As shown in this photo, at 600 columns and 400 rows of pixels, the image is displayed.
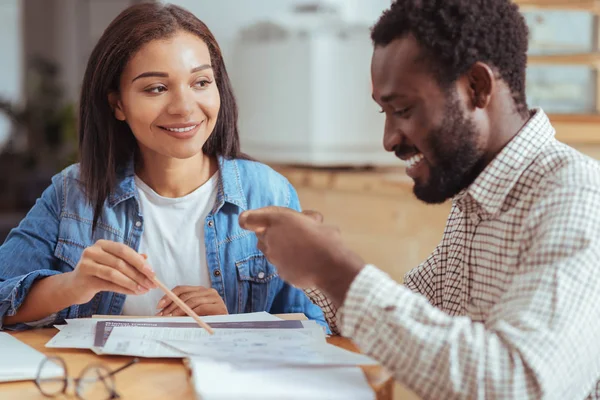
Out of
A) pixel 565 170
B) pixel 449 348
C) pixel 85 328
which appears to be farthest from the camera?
pixel 85 328

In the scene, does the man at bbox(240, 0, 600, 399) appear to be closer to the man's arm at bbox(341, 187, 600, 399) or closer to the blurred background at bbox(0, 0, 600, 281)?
the man's arm at bbox(341, 187, 600, 399)

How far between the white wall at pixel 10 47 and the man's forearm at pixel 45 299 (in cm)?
566

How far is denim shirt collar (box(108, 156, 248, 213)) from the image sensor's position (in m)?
1.63

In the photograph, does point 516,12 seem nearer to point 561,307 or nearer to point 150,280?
point 561,307

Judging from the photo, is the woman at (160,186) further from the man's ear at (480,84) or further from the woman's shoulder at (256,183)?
the man's ear at (480,84)

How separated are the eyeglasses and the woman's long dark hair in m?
0.55

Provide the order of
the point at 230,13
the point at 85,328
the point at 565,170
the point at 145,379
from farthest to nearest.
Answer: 1. the point at 230,13
2. the point at 85,328
3. the point at 145,379
4. the point at 565,170

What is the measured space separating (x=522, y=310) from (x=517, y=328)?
1.0 inches

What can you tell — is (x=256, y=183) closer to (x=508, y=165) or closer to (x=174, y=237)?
→ (x=174, y=237)

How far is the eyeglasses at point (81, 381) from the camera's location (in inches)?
41.4

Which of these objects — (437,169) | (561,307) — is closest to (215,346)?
(437,169)

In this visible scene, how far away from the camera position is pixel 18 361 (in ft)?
3.86

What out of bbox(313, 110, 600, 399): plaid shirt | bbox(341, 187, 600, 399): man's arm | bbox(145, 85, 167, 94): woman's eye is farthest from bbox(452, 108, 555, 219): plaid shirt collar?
bbox(145, 85, 167, 94): woman's eye

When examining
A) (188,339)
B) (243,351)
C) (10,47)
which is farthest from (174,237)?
(10,47)
